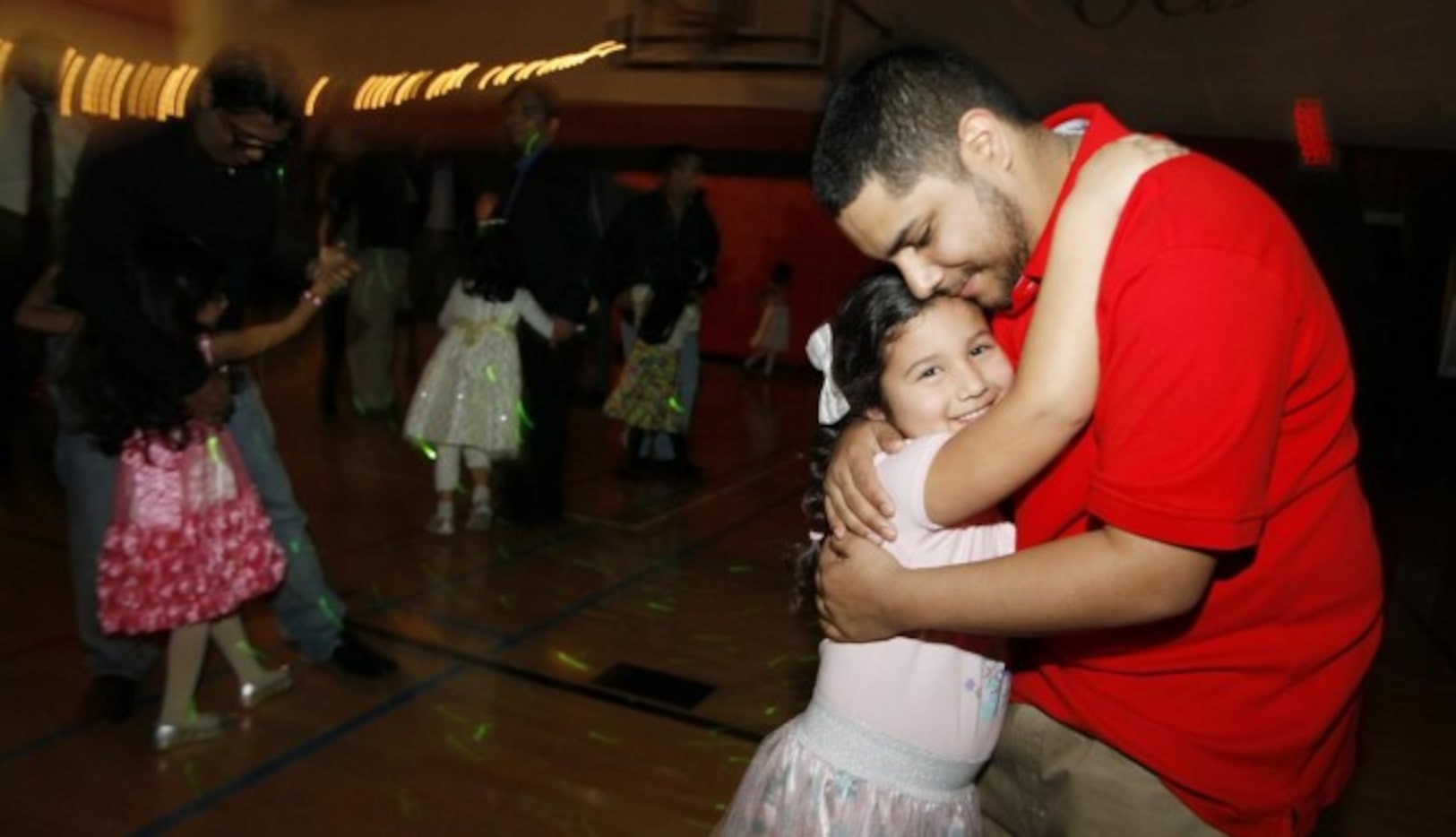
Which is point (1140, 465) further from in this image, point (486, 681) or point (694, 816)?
point (486, 681)

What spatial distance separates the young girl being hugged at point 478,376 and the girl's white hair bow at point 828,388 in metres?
3.06

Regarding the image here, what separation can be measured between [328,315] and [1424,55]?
325 inches

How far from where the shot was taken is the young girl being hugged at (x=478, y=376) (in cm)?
454

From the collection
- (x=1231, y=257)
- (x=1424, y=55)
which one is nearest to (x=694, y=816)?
(x=1231, y=257)

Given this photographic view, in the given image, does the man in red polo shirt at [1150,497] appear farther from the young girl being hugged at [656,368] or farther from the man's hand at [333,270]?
the young girl being hugged at [656,368]

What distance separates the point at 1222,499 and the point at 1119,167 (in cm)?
35

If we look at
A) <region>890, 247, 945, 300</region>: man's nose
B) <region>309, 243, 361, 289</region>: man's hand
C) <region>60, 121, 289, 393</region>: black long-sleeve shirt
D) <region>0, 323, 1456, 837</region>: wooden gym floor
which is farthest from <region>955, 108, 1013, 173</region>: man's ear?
<region>309, 243, 361, 289</region>: man's hand

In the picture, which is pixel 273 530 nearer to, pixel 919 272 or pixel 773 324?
pixel 919 272

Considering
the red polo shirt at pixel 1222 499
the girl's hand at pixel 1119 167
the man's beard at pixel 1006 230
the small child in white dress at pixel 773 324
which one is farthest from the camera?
the small child in white dress at pixel 773 324

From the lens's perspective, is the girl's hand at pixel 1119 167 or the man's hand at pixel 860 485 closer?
the girl's hand at pixel 1119 167

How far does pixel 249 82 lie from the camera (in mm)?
2508

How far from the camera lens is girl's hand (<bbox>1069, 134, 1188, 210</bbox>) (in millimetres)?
1023

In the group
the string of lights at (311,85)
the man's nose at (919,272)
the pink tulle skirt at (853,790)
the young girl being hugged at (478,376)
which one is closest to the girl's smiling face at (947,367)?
the man's nose at (919,272)

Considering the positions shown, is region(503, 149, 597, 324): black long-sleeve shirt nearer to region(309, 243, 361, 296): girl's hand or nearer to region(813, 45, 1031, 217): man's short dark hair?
region(309, 243, 361, 296): girl's hand
